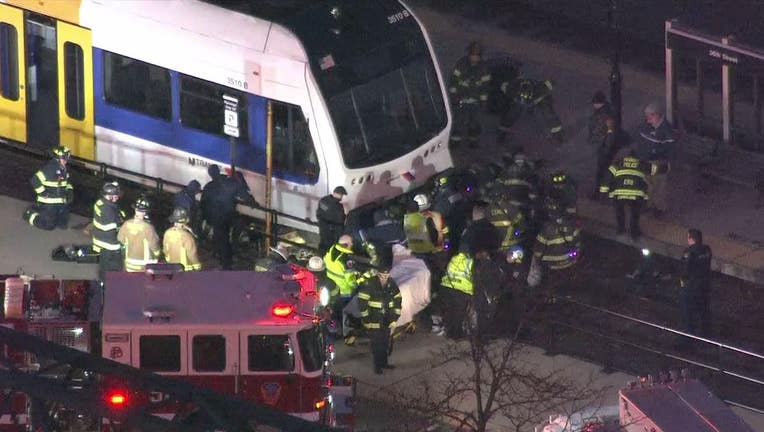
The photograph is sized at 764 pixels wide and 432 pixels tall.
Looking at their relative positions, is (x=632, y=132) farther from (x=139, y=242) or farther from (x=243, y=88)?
(x=139, y=242)

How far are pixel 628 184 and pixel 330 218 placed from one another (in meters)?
3.83

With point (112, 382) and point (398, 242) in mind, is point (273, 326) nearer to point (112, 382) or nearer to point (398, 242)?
point (112, 382)

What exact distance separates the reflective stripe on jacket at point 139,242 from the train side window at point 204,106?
9.31ft

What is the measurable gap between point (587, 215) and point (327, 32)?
4.56 metres

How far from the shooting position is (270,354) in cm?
1931

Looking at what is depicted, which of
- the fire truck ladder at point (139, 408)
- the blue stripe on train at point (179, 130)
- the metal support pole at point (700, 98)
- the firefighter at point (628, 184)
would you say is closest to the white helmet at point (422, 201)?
the blue stripe on train at point (179, 130)

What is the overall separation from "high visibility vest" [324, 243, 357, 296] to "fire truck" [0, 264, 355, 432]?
343cm

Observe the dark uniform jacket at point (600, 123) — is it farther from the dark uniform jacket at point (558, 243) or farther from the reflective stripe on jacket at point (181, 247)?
the reflective stripe on jacket at point (181, 247)

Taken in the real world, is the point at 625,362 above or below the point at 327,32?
below

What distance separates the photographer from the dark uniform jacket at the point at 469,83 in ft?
93.1

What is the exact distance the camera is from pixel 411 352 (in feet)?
78.3

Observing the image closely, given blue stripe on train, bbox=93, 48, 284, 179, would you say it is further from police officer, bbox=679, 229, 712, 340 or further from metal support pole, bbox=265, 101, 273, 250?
police officer, bbox=679, 229, 712, 340

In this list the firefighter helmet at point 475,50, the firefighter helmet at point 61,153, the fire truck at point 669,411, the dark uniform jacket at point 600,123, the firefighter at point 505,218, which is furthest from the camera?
the firefighter helmet at point 475,50

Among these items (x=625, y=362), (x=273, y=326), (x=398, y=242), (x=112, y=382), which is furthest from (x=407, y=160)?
(x=112, y=382)
